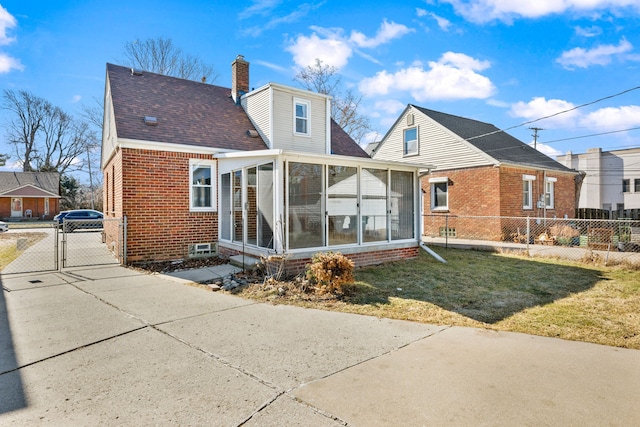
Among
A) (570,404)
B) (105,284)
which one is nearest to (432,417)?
(570,404)

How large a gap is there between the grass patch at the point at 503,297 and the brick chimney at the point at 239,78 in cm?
945

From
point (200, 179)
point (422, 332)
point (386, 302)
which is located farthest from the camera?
point (200, 179)

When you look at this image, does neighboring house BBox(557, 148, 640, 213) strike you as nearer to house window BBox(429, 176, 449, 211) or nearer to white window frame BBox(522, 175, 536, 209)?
white window frame BBox(522, 175, 536, 209)

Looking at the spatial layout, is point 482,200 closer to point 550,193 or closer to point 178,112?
point 550,193

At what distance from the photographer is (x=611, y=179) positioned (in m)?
29.9

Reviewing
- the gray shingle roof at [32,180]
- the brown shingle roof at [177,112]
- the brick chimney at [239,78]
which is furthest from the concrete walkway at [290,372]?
the gray shingle roof at [32,180]

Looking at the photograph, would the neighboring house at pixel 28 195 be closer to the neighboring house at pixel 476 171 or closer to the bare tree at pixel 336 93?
the bare tree at pixel 336 93

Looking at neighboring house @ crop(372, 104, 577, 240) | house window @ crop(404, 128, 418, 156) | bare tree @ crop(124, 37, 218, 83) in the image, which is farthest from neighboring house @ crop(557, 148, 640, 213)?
bare tree @ crop(124, 37, 218, 83)

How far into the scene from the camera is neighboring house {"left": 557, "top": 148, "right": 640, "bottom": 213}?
28.5 metres

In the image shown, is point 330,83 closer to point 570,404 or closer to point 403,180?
point 403,180

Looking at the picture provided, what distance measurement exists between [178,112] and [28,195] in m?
35.9

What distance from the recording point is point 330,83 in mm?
27828

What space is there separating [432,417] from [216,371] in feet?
6.53

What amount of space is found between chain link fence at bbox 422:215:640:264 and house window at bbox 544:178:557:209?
1.15 metres
